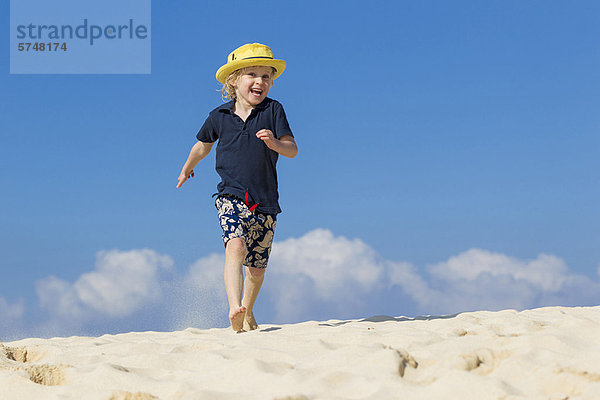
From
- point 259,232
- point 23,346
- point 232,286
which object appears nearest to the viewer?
point 23,346

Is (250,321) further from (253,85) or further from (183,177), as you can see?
(253,85)

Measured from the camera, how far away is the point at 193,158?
5656mm

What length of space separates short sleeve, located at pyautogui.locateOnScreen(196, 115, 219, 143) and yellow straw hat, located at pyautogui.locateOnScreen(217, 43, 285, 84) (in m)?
0.45

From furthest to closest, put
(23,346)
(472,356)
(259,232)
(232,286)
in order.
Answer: (259,232), (232,286), (23,346), (472,356)

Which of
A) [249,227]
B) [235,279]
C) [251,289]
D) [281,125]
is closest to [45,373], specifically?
[235,279]

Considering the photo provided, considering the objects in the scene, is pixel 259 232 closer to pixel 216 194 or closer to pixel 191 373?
pixel 216 194

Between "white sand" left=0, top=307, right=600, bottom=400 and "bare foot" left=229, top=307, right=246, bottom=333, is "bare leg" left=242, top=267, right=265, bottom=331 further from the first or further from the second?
"white sand" left=0, top=307, right=600, bottom=400

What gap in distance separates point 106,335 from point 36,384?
2295 millimetres

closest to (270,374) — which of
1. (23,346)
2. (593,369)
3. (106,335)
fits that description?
(593,369)

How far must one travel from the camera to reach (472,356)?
2936 mm

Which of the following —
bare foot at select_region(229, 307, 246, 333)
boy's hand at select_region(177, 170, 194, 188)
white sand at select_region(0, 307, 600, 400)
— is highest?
boy's hand at select_region(177, 170, 194, 188)

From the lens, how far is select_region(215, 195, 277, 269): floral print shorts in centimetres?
488

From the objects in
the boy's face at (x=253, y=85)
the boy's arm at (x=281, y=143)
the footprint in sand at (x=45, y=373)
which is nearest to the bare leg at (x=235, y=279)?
A: the boy's arm at (x=281, y=143)

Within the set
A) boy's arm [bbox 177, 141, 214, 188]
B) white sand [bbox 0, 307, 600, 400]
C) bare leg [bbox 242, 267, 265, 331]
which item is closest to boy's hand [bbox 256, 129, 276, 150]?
boy's arm [bbox 177, 141, 214, 188]
